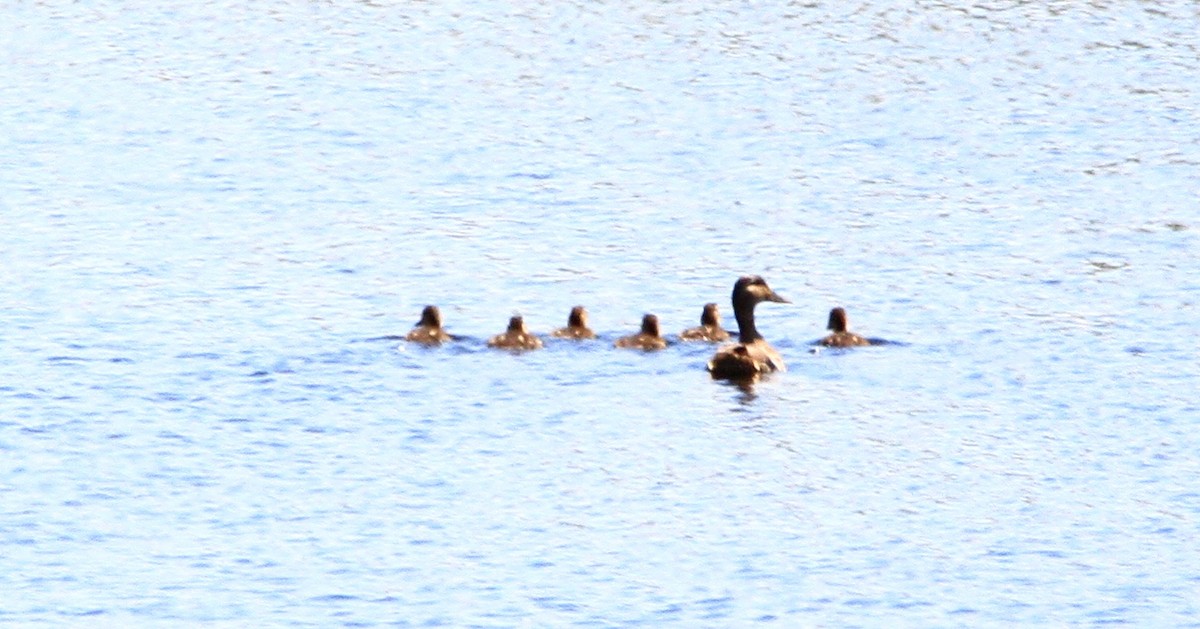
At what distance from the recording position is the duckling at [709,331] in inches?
960

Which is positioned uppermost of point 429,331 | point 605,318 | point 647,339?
point 429,331

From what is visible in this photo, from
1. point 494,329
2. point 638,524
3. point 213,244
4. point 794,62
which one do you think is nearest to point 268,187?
point 213,244

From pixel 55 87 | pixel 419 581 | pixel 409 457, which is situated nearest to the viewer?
pixel 419 581

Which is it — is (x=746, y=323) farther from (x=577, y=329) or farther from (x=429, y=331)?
(x=429, y=331)

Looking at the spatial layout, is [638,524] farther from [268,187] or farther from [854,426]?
[268,187]

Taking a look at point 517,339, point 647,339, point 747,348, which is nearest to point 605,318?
point 647,339

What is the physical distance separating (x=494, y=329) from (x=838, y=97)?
13.8 m

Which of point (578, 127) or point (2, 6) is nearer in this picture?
point (578, 127)

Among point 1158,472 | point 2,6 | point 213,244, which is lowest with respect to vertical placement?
point 1158,472

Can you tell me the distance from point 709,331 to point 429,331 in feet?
8.91

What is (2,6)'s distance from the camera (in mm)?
46531

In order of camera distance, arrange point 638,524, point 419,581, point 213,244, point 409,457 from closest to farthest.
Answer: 1. point 419,581
2. point 638,524
3. point 409,457
4. point 213,244

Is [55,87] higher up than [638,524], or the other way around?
[55,87]

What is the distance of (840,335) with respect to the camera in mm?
23906
